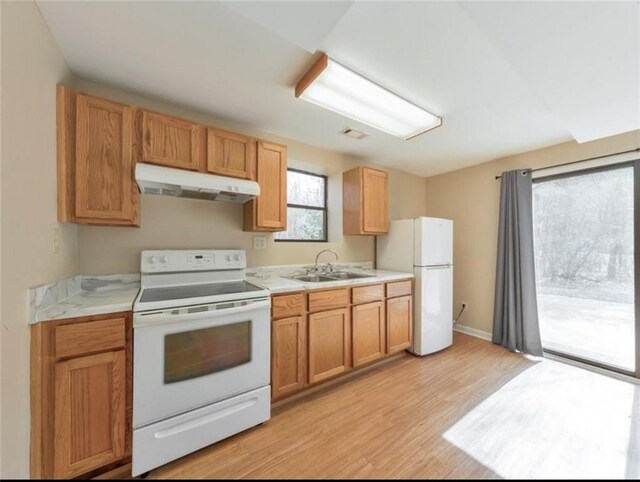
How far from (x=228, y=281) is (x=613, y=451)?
270 cm

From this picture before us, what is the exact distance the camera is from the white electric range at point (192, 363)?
134 centimetres

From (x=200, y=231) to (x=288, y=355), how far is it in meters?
1.24

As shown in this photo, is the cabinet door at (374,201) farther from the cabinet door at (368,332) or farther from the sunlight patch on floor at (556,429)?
the sunlight patch on floor at (556,429)

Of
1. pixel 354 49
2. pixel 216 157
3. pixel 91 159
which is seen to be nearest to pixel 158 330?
pixel 91 159

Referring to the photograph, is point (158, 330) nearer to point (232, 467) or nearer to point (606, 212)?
point (232, 467)

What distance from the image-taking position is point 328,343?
2.13 meters

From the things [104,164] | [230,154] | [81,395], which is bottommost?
[81,395]

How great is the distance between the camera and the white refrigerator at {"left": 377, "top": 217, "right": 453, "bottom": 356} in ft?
9.05

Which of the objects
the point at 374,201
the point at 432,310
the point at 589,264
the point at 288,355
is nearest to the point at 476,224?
the point at 589,264

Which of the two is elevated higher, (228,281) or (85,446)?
(228,281)

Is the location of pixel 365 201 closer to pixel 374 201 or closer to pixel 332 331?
pixel 374 201

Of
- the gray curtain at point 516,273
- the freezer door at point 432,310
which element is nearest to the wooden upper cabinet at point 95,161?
the freezer door at point 432,310

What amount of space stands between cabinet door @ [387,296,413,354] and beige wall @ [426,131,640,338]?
124cm

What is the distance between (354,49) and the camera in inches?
55.4
